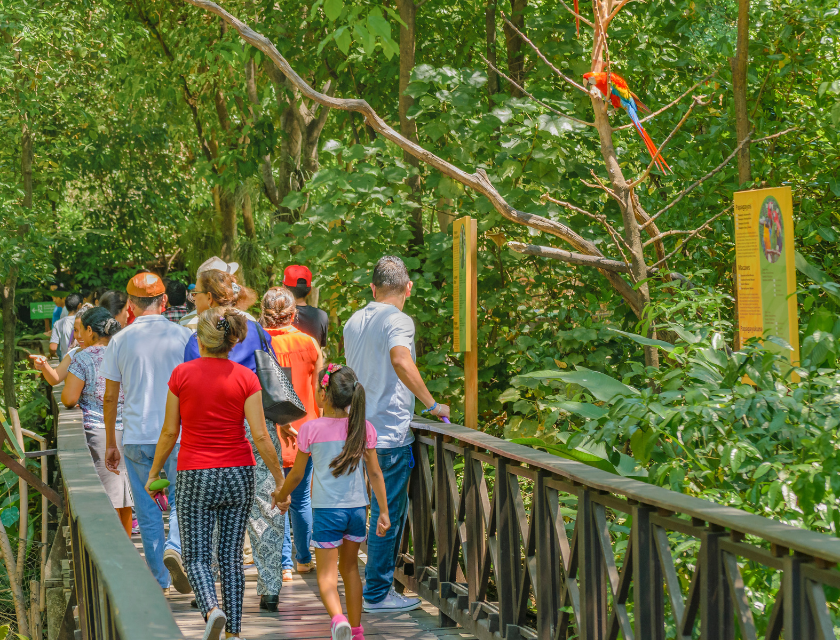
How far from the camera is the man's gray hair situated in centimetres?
499

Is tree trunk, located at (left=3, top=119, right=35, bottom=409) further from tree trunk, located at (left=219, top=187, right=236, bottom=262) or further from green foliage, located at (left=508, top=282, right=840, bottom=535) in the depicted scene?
green foliage, located at (left=508, top=282, right=840, bottom=535)

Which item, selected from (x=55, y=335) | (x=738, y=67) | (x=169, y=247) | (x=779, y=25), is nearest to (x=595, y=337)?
(x=738, y=67)

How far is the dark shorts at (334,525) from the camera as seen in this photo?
4340 millimetres

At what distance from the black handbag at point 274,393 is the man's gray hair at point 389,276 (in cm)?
70

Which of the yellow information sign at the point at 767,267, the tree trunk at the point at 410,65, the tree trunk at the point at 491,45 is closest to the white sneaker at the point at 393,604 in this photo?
the yellow information sign at the point at 767,267

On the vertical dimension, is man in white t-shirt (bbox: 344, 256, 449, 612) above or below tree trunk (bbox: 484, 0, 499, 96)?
below

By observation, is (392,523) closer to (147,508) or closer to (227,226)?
(147,508)

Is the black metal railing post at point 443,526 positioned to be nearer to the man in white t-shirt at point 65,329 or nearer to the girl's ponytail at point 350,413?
the girl's ponytail at point 350,413

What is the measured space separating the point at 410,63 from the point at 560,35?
1.24m

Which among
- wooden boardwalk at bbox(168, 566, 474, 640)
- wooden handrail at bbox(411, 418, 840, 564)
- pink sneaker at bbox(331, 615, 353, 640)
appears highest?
wooden handrail at bbox(411, 418, 840, 564)

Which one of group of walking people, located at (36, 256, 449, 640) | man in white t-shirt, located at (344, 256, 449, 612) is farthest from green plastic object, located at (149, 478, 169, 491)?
man in white t-shirt, located at (344, 256, 449, 612)

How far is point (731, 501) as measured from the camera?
322 centimetres

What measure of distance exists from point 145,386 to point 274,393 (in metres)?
0.89

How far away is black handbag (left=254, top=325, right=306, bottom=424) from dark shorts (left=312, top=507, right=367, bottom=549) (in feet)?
2.04
